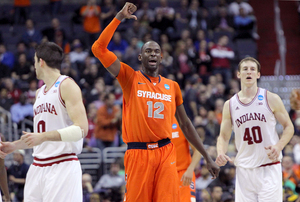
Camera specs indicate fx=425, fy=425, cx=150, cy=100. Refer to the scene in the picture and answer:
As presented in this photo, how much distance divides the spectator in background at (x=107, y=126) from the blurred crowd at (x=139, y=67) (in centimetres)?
3

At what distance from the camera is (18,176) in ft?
37.4

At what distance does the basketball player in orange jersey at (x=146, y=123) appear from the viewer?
5695 millimetres

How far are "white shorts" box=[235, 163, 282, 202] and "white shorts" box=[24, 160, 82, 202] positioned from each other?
286 centimetres

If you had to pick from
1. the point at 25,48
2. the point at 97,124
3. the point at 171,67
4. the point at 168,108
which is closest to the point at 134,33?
the point at 171,67

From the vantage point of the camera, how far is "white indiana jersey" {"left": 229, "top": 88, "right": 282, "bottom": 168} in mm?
6828

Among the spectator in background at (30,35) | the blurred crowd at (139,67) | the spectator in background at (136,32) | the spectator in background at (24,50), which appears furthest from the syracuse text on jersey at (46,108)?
A: the spectator in background at (30,35)

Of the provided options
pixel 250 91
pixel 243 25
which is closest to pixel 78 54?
pixel 243 25

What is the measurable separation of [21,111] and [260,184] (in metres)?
9.68

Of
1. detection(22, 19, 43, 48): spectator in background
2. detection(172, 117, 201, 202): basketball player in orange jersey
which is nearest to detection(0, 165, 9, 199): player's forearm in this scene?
detection(172, 117, 201, 202): basketball player in orange jersey

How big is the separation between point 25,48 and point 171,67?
606 cm

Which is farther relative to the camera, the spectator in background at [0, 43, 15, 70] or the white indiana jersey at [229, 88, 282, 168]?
the spectator in background at [0, 43, 15, 70]

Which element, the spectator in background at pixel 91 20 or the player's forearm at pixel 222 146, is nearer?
the player's forearm at pixel 222 146

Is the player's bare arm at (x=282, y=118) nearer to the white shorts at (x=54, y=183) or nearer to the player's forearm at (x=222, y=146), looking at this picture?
the player's forearm at (x=222, y=146)

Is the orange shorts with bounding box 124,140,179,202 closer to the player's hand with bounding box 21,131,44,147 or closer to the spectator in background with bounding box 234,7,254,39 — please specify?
the player's hand with bounding box 21,131,44,147
